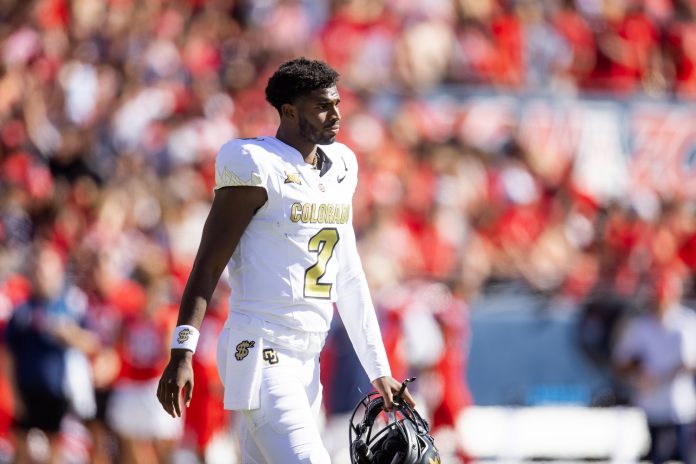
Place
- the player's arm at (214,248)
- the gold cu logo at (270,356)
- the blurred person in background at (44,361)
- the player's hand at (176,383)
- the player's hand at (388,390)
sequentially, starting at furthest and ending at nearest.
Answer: the blurred person in background at (44,361) < the player's hand at (388,390) < the gold cu logo at (270,356) < the player's arm at (214,248) < the player's hand at (176,383)

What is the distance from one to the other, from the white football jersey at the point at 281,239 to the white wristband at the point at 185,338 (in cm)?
27

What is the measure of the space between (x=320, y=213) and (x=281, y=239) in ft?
0.62

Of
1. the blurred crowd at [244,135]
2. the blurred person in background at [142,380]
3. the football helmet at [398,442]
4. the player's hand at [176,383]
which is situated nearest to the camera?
the player's hand at [176,383]

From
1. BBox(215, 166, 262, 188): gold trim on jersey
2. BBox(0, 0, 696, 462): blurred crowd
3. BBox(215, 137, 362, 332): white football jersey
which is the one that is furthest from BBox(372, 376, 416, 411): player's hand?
→ BBox(0, 0, 696, 462): blurred crowd

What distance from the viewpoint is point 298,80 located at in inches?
194

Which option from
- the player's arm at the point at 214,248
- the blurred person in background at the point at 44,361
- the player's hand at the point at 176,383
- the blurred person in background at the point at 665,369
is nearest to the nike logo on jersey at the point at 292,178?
the player's arm at the point at 214,248

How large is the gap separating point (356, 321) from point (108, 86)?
26.8 ft

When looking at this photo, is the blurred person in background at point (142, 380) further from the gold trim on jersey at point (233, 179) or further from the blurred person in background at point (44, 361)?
the gold trim on jersey at point (233, 179)

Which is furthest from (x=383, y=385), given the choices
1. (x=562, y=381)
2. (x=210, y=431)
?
(x=562, y=381)

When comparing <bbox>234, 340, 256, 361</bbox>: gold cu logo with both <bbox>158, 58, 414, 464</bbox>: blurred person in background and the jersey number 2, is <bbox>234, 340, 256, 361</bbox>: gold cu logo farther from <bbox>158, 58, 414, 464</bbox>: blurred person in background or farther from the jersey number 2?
the jersey number 2

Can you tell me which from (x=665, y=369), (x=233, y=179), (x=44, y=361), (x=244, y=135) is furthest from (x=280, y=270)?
(x=244, y=135)

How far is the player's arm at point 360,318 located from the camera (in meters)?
5.07

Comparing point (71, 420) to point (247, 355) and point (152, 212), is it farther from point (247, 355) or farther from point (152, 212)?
point (247, 355)

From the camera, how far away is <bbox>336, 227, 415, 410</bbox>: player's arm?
507 cm
